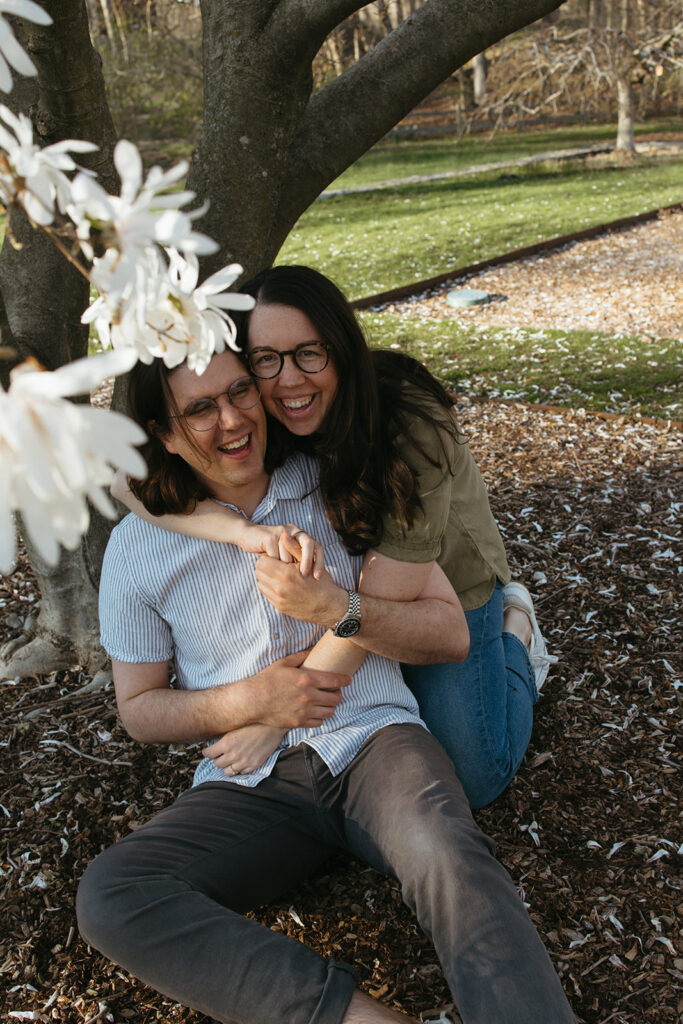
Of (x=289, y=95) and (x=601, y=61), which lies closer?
(x=289, y=95)

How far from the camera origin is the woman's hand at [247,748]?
6.97ft

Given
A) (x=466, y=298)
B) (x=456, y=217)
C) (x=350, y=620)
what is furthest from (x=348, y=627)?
(x=456, y=217)

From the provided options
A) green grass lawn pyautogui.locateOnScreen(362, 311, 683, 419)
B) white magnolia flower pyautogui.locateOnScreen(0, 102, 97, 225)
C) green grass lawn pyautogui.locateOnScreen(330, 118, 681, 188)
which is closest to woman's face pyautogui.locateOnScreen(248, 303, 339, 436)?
white magnolia flower pyautogui.locateOnScreen(0, 102, 97, 225)

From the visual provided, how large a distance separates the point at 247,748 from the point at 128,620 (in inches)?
16.5

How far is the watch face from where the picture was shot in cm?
206

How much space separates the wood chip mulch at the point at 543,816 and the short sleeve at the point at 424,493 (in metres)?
0.85

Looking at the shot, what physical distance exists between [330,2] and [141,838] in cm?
231

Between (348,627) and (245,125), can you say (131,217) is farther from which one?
(245,125)

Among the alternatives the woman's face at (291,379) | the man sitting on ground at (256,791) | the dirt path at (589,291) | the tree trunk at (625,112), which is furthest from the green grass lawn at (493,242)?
the man sitting on ground at (256,791)

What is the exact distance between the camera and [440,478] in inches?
87.1

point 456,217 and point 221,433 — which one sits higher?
point 221,433

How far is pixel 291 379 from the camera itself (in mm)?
2133

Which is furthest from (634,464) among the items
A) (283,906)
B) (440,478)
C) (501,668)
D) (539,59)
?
(539,59)

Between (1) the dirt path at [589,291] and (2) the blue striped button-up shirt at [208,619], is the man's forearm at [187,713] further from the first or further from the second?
(1) the dirt path at [589,291]
